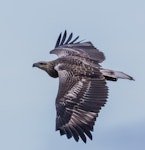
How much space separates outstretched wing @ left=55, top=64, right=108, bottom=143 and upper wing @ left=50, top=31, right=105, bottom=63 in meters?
1.80

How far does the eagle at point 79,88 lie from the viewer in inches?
808

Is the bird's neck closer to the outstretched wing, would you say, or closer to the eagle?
the eagle

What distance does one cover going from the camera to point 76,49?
26.5m

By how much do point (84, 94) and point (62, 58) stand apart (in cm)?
285

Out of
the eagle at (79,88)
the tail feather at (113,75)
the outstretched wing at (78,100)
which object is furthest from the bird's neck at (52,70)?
the tail feather at (113,75)

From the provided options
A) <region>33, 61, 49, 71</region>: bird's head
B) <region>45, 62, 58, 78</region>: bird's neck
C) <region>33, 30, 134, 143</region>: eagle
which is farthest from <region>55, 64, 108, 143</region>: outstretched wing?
<region>33, 61, 49, 71</region>: bird's head

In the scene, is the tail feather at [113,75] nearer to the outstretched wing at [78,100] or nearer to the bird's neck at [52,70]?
the outstretched wing at [78,100]

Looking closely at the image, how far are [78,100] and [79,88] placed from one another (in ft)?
1.85

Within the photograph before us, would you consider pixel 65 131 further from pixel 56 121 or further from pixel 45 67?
pixel 45 67

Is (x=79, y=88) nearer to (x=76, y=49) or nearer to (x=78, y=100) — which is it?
(x=78, y=100)

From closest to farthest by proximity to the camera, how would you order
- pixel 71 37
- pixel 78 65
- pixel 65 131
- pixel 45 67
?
pixel 65 131 < pixel 78 65 < pixel 45 67 < pixel 71 37

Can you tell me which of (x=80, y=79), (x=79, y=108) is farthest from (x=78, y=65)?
(x=79, y=108)

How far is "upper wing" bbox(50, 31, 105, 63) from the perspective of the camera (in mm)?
25016

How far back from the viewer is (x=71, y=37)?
28.3 m
